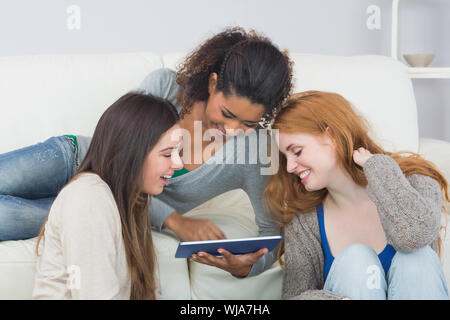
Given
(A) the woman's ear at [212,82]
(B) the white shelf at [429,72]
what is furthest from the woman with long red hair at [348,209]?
(B) the white shelf at [429,72]

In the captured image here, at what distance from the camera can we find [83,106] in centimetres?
179

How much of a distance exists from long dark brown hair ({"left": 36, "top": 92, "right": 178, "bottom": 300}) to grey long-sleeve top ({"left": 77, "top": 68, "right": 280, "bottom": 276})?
0.25 metres

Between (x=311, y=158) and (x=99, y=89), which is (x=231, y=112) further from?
(x=99, y=89)

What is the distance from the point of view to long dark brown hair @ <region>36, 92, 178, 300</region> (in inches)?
48.1

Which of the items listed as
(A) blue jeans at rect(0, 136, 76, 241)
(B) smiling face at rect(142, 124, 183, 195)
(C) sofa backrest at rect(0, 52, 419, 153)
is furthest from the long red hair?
(A) blue jeans at rect(0, 136, 76, 241)

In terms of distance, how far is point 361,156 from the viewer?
1316mm

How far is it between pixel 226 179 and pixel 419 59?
4.78ft

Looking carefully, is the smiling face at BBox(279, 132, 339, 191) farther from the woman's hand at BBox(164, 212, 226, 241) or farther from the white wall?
the white wall

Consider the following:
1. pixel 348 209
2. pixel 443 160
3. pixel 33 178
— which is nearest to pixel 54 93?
pixel 33 178

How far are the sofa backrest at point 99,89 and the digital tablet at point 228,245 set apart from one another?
2.28ft

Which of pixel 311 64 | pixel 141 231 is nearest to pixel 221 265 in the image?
pixel 141 231

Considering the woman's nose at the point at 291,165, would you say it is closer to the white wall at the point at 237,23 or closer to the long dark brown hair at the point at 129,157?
the long dark brown hair at the point at 129,157

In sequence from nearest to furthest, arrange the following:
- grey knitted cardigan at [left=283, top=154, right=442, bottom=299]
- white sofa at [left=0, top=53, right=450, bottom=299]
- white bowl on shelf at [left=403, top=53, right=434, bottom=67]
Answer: grey knitted cardigan at [left=283, top=154, right=442, bottom=299] → white sofa at [left=0, top=53, right=450, bottom=299] → white bowl on shelf at [left=403, top=53, right=434, bottom=67]

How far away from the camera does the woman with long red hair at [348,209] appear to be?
1.19 meters
